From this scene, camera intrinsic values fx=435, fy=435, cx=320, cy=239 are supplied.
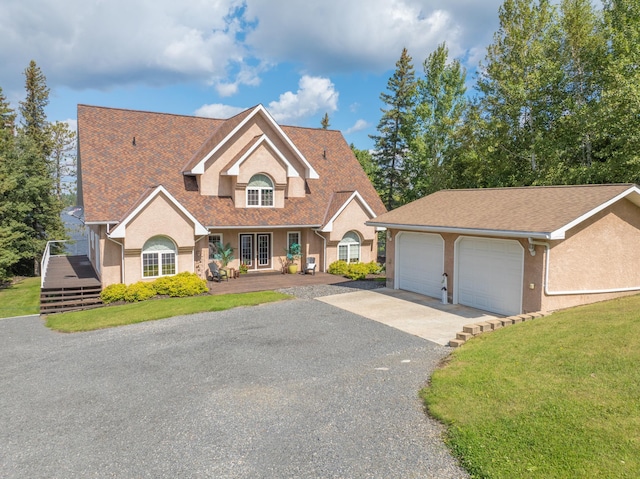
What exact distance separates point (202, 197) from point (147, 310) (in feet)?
26.8

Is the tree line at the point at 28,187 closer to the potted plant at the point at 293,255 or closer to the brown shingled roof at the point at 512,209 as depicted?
the potted plant at the point at 293,255

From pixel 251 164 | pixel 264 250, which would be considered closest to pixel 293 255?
pixel 264 250

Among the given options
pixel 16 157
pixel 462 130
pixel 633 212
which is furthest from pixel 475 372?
pixel 16 157

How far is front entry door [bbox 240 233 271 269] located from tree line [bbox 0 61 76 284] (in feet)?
46.5


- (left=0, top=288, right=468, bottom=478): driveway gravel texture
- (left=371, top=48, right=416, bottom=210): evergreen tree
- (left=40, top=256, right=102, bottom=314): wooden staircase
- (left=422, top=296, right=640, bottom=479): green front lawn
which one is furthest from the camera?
(left=371, top=48, right=416, bottom=210): evergreen tree

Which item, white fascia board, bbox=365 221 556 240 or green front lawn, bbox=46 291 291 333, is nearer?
white fascia board, bbox=365 221 556 240

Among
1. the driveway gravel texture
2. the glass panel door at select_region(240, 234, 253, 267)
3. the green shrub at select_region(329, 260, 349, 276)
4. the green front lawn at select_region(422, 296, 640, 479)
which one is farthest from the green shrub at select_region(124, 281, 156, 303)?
the green front lawn at select_region(422, 296, 640, 479)

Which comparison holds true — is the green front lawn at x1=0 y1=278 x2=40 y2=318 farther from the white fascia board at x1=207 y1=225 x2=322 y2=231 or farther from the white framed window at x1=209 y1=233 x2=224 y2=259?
the white fascia board at x1=207 y1=225 x2=322 y2=231

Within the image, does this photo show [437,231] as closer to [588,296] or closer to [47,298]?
[588,296]

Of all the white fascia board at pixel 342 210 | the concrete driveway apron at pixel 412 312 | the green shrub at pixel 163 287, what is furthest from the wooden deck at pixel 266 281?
the concrete driveway apron at pixel 412 312

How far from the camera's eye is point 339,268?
24.3 meters

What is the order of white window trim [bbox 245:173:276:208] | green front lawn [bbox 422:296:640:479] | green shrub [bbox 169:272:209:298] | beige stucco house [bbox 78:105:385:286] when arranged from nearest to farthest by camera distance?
green front lawn [bbox 422:296:640:479]
green shrub [bbox 169:272:209:298]
beige stucco house [bbox 78:105:385:286]
white window trim [bbox 245:173:276:208]

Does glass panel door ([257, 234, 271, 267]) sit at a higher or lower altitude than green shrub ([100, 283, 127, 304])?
higher

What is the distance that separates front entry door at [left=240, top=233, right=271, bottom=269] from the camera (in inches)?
953
